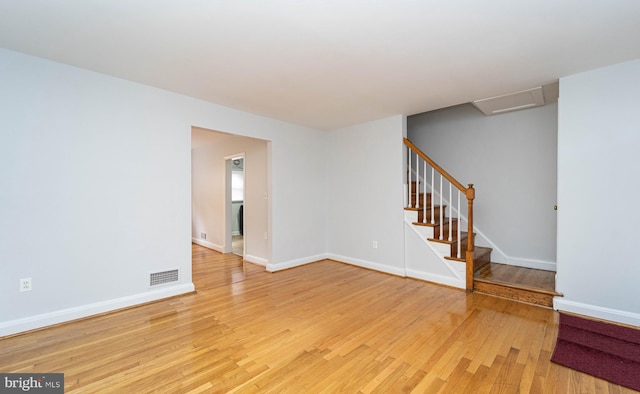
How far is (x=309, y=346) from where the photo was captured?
216 cm

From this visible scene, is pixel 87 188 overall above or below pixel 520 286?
above

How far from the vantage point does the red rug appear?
1791mm

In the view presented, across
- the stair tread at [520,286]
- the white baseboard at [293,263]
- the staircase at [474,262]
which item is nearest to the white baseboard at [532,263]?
the staircase at [474,262]

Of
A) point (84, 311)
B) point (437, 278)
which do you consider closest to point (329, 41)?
point (437, 278)

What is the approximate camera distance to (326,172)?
5.11m

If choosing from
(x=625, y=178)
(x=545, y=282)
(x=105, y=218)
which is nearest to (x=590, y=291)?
(x=545, y=282)

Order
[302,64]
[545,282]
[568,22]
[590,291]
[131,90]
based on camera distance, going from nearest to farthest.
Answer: [568,22]
[302,64]
[590,291]
[131,90]
[545,282]

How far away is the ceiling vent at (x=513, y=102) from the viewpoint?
10.5ft

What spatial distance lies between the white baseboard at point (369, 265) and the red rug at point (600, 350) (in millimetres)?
1868

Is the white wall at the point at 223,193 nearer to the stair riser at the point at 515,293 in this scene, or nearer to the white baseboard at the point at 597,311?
the stair riser at the point at 515,293

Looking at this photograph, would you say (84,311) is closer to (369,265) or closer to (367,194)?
(369,265)

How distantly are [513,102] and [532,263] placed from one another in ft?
7.33

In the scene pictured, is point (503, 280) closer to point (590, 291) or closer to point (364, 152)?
point (590, 291)

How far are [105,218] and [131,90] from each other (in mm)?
1352
